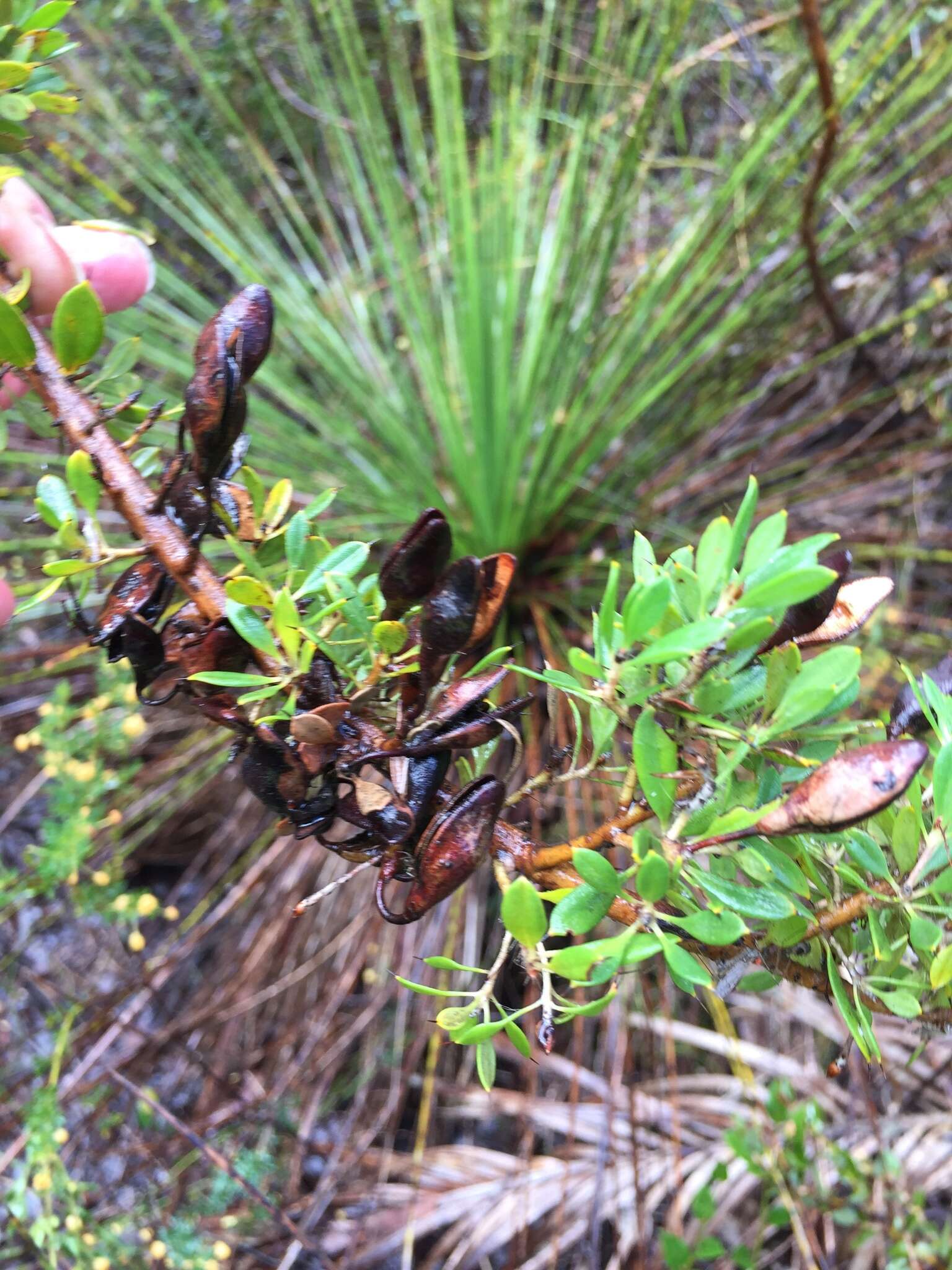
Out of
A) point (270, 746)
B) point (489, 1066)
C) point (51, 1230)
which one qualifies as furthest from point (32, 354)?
point (51, 1230)

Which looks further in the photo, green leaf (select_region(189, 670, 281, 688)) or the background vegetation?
the background vegetation

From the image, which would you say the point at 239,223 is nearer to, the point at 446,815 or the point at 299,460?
the point at 299,460

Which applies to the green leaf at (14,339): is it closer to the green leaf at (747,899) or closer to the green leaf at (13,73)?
the green leaf at (13,73)

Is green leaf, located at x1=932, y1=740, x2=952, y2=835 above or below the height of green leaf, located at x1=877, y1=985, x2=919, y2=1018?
above

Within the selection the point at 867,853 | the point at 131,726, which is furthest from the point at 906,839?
the point at 131,726

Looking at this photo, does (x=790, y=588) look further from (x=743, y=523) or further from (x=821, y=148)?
(x=821, y=148)

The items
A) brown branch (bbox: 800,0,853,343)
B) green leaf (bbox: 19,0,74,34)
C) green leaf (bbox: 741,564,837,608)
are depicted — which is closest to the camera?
green leaf (bbox: 741,564,837,608)

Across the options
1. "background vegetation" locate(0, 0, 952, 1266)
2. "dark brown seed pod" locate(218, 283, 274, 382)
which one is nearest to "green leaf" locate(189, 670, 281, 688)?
"dark brown seed pod" locate(218, 283, 274, 382)

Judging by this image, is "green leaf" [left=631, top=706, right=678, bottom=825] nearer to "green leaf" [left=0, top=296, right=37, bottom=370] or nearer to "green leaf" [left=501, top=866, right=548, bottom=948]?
"green leaf" [left=501, top=866, right=548, bottom=948]
